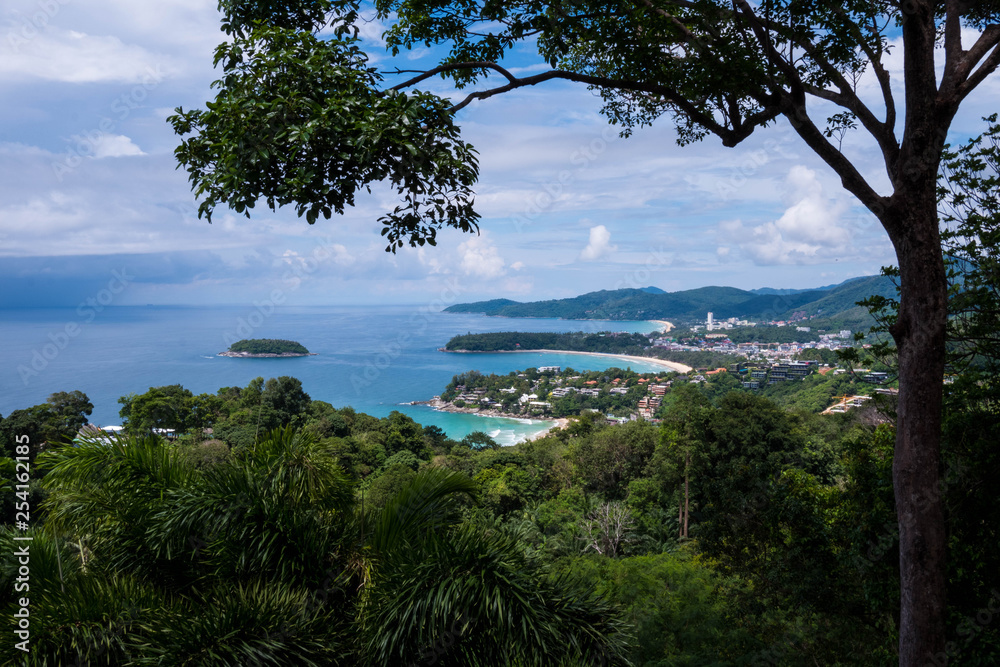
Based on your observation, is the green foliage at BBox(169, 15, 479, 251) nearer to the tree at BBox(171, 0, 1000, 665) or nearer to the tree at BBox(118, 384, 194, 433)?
the tree at BBox(171, 0, 1000, 665)

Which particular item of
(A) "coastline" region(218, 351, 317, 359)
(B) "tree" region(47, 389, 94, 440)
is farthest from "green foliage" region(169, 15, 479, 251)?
(A) "coastline" region(218, 351, 317, 359)

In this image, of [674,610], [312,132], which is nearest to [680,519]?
[674,610]

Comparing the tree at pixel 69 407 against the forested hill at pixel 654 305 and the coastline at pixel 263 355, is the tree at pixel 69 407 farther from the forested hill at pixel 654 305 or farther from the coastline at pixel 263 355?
the forested hill at pixel 654 305

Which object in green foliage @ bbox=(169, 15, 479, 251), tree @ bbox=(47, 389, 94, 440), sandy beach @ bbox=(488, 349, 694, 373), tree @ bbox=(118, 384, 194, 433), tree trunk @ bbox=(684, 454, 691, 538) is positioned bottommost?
sandy beach @ bbox=(488, 349, 694, 373)

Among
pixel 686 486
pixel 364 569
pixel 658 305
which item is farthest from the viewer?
pixel 658 305

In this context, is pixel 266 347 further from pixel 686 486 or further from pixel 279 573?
pixel 279 573

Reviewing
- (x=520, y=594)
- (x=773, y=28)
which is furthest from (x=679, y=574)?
(x=773, y=28)
